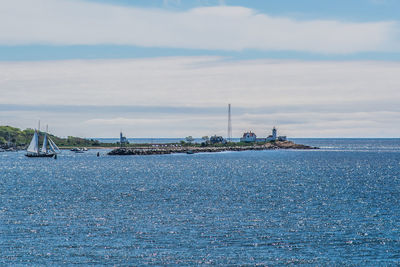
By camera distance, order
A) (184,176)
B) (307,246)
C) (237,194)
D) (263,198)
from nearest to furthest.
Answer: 1. (307,246)
2. (263,198)
3. (237,194)
4. (184,176)

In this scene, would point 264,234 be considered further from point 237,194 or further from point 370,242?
point 237,194

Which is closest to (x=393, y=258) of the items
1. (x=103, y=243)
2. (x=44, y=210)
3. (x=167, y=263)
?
(x=167, y=263)

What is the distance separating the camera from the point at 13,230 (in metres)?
51.9

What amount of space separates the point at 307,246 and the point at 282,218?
1285 centimetres

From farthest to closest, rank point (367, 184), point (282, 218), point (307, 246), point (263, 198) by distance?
point (367, 184)
point (263, 198)
point (282, 218)
point (307, 246)

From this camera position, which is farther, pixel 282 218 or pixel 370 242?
pixel 282 218

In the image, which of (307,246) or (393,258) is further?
(307,246)

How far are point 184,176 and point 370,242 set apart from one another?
240 feet

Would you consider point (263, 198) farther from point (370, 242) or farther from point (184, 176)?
point (184, 176)

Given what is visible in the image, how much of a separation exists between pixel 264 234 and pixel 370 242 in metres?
8.91

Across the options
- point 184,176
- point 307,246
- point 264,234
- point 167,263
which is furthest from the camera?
point 184,176

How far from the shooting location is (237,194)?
268 feet

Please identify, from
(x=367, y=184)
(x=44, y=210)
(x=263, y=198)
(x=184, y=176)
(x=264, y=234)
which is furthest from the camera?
(x=184, y=176)

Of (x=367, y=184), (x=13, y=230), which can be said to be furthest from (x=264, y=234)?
(x=367, y=184)
